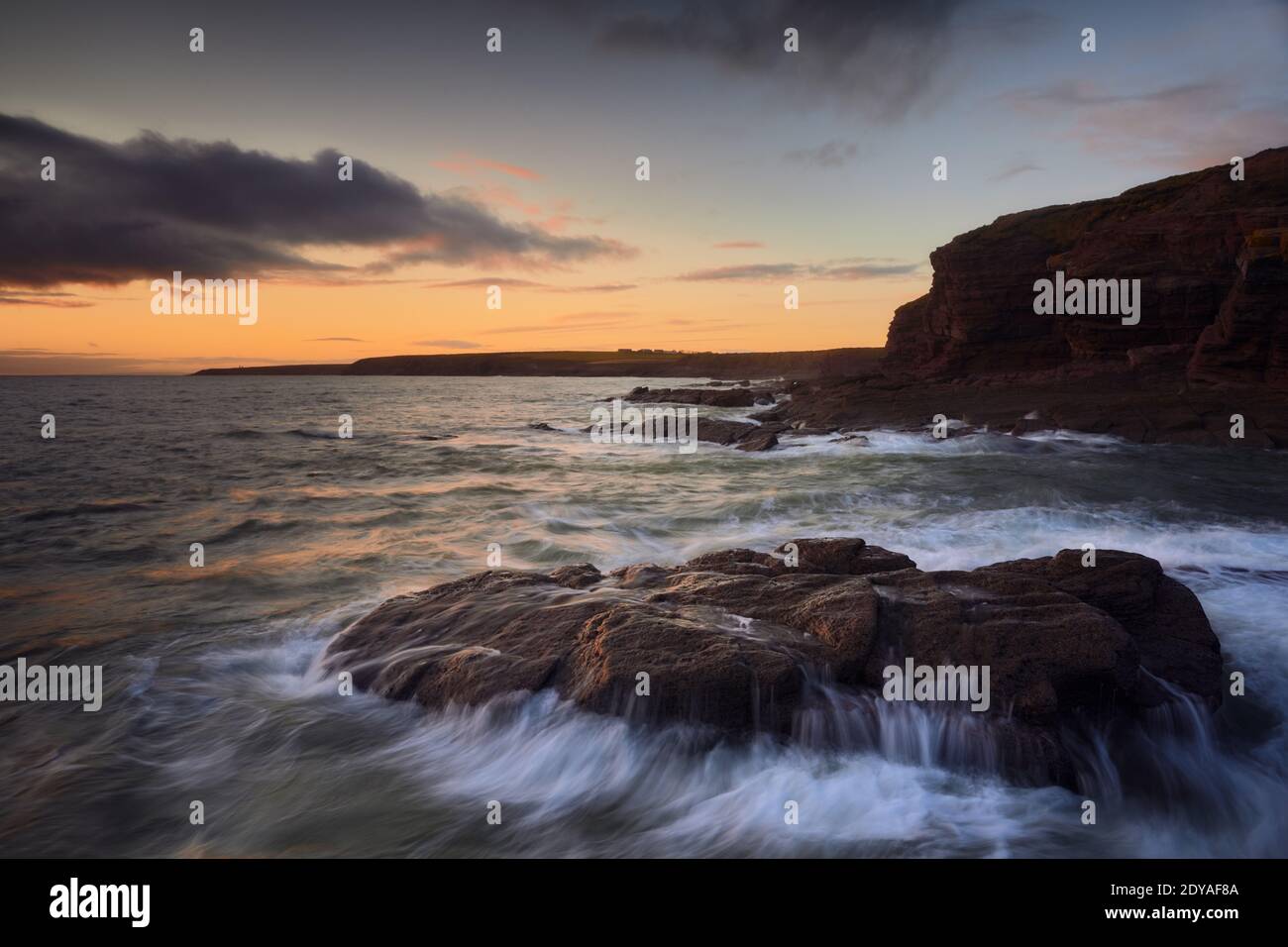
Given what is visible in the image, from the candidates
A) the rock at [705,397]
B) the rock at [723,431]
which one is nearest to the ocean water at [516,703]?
the rock at [723,431]

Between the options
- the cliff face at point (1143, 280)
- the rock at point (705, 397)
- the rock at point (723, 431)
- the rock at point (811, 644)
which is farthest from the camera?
the rock at point (705, 397)

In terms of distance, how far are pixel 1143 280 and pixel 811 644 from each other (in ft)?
109

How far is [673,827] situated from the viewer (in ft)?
15.4

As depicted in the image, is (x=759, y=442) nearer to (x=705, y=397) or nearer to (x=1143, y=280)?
(x=1143, y=280)

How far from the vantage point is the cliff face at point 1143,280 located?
24594 mm

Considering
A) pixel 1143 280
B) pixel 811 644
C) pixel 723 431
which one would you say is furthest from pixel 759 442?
pixel 811 644

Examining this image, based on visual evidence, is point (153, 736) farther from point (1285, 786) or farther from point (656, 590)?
point (1285, 786)

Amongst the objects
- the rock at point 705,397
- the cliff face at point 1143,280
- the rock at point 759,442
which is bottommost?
the rock at point 759,442

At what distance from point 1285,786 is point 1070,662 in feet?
6.01

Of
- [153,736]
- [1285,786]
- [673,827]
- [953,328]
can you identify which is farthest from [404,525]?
Answer: [953,328]

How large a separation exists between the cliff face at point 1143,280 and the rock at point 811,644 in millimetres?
25795

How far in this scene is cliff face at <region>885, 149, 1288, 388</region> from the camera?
24594 millimetres

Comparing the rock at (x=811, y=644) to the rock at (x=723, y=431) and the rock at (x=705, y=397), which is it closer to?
the rock at (x=723, y=431)

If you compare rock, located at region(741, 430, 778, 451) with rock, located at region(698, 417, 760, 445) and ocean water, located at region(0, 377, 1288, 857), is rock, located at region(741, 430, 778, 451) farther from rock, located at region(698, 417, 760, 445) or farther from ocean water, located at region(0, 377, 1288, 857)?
ocean water, located at region(0, 377, 1288, 857)
